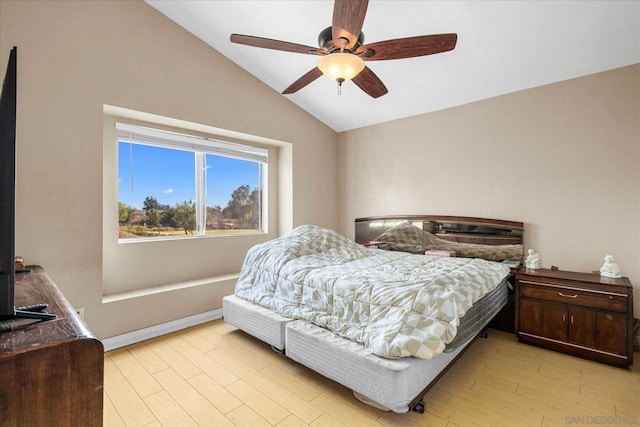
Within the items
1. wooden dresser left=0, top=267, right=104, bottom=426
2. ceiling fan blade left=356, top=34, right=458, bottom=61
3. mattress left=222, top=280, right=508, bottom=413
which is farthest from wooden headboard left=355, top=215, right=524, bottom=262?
wooden dresser left=0, top=267, right=104, bottom=426

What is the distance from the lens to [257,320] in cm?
251

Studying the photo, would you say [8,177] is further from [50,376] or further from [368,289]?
[368,289]

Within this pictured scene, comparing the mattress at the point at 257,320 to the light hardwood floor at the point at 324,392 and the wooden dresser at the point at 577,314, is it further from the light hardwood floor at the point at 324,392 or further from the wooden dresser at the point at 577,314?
the wooden dresser at the point at 577,314

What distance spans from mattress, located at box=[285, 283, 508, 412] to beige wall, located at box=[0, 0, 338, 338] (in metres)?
1.67

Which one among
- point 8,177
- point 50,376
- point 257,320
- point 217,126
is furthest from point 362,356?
point 217,126

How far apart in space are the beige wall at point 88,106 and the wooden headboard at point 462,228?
2300 millimetres

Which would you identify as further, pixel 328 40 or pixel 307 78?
pixel 307 78

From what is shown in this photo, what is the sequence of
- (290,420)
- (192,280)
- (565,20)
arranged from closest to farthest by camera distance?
(290,420) → (565,20) → (192,280)

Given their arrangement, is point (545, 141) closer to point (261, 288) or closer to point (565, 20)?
point (565, 20)

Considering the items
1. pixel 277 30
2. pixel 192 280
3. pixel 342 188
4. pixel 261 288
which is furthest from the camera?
pixel 342 188

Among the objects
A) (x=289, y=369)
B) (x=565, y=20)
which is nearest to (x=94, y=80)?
(x=289, y=369)

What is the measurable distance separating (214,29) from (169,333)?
307 cm

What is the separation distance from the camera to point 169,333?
2963 millimetres

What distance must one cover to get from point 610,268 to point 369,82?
8.29 feet
